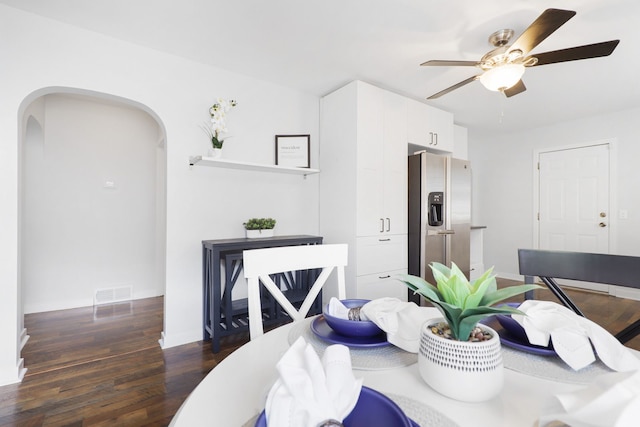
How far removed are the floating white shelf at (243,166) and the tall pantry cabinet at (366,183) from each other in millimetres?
321

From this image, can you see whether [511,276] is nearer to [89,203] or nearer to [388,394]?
[388,394]

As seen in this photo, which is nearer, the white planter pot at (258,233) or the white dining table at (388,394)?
the white dining table at (388,394)

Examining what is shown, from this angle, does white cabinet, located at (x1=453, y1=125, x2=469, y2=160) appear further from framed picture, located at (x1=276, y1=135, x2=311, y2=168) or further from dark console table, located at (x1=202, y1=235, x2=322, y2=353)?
dark console table, located at (x1=202, y1=235, x2=322, y2=353)

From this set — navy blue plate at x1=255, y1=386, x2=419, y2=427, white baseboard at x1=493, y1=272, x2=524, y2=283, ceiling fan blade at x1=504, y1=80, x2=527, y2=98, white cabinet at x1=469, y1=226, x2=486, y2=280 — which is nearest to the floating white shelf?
ceiling fan blade at x1=504, y1=80, x2=527, y2=98

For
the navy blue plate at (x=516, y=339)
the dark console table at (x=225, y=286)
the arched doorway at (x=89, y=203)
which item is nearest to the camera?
the navy blue plate at (x=516, y=339)

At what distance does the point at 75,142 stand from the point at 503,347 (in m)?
4.24

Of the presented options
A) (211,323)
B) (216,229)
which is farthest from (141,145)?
(211,323)

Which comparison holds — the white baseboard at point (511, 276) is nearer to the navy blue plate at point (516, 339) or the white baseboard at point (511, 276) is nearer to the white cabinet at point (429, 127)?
the white cabinet at point (429, 127)

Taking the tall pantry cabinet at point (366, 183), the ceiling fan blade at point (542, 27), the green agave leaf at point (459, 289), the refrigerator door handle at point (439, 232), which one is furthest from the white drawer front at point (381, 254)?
the green agave leaf at point (459, 289)

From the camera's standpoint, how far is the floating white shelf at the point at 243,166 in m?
2.37

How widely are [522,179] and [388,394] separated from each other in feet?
17.0

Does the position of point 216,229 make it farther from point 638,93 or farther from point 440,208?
point 638,93

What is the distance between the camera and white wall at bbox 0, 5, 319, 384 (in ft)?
6.04

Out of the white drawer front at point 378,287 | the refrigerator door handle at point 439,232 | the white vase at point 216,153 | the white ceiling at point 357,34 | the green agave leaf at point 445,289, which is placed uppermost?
the white ceiling at point 357,34
